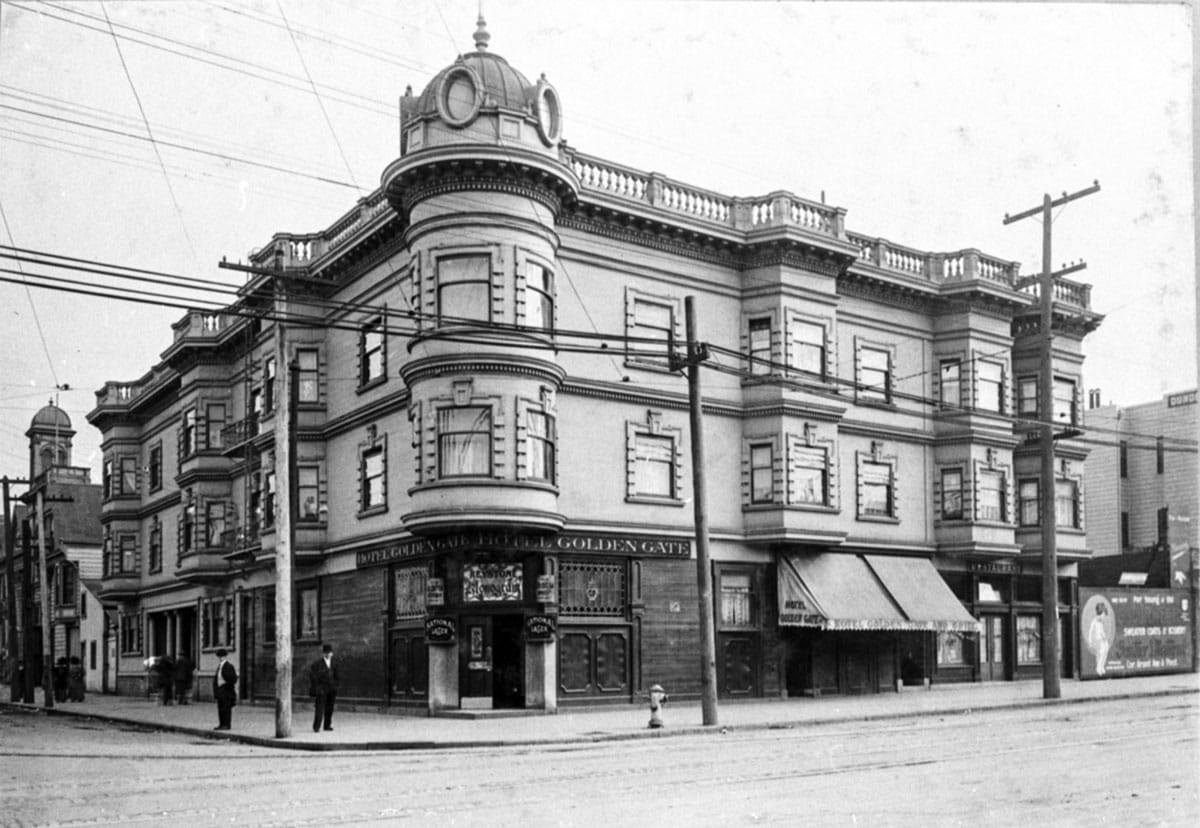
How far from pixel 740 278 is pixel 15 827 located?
80.3ft

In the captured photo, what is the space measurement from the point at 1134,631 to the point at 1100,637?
5.38ft

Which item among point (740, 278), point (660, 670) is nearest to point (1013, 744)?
point (660, 670)

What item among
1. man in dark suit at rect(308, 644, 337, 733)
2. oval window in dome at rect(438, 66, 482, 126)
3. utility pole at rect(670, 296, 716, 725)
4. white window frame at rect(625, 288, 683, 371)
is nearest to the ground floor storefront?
man in dark suit at rect(308, 644, 337, 733)

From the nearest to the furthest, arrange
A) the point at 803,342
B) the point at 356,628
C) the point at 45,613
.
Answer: the point at 356,628
the point at 803,342
the point at 45,613

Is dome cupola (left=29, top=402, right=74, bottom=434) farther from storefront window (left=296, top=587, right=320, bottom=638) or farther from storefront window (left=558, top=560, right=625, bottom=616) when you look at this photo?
storefront window (left=558, top=560, right=625, bottom=616)

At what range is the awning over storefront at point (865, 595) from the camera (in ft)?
107

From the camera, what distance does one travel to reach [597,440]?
99.8 feet

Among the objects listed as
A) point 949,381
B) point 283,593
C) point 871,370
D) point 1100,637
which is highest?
point 871,370

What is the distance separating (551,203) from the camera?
29125 mm

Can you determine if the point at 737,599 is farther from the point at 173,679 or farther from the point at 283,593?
the point at 173,679

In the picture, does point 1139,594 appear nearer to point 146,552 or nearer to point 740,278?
point 740,278

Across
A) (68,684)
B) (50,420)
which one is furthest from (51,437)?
(68,684)

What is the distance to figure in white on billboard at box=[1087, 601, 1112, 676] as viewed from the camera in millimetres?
38969

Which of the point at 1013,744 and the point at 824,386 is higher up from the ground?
the point at 824,386
